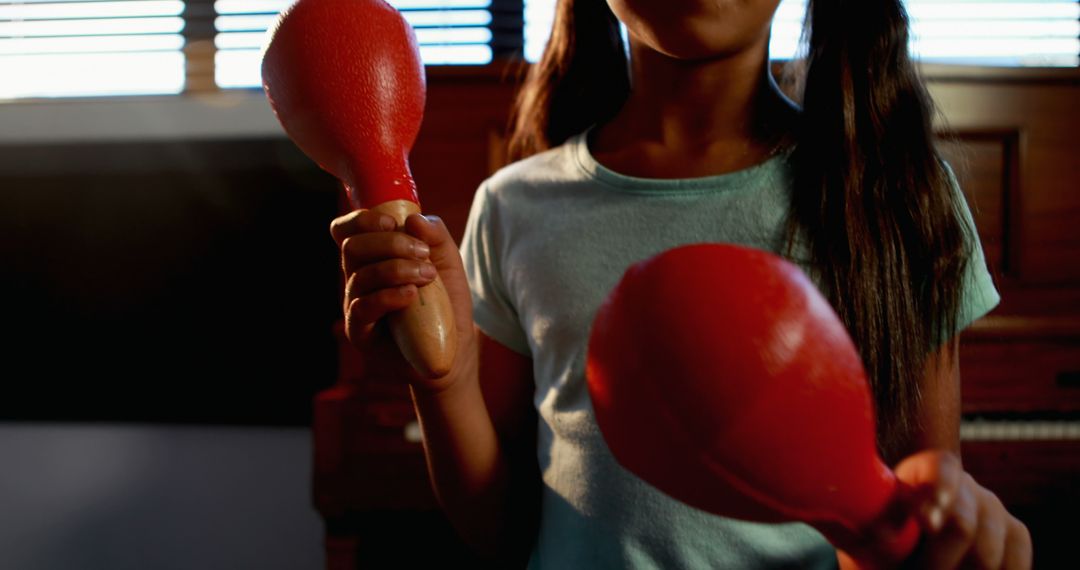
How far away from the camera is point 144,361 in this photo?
5.66 feet

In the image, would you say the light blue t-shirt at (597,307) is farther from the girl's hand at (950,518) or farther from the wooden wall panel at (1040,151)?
the wooden wall panel at (1040,151)

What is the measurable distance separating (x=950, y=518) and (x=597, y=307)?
339mm

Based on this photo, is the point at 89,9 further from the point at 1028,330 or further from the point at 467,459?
the point at 1028,330

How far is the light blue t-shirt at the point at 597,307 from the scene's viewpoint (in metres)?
0.58

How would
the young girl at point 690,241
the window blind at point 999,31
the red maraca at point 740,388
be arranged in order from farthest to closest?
1. the window blind at point 999,31
2. the young girl at point 690,241
3. the red maraca at point 740,388

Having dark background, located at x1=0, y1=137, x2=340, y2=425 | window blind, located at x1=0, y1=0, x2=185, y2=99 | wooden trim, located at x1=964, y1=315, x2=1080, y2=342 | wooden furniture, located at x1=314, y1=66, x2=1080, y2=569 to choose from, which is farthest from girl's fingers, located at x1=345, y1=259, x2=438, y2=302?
window blind, located at x1=0, y1=0, x2=185, y2=99

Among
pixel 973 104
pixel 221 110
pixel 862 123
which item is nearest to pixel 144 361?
pixel 221 110

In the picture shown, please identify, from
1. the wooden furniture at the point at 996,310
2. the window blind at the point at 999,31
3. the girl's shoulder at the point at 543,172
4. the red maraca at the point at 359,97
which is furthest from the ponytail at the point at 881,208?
the window blind at the point at 999,31

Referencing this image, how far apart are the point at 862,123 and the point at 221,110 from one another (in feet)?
5.01

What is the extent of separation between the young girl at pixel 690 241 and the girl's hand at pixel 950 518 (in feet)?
0.73

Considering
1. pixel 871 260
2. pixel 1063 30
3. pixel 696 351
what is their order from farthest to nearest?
1. pixel 1063 30
2. pixel 871 260
3. pixel 696 351

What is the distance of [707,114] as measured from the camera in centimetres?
64

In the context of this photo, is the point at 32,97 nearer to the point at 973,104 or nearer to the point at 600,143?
the point at 600,143

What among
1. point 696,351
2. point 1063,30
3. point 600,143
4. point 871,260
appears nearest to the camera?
point 696,351
